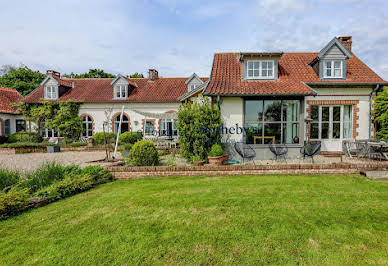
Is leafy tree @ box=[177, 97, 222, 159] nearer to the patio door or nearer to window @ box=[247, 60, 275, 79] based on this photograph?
window @ box=[247, 60, 275, 79]

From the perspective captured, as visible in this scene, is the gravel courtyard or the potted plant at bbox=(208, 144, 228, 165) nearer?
the potted plant at bbox=(208, 144, 228, 165)

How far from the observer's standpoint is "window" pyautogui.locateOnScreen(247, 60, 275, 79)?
42.2 feet

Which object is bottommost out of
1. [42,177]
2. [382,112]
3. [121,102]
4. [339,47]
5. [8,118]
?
[42,177]

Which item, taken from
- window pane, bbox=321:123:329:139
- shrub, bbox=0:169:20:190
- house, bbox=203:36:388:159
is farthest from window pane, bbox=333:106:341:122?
shrub, bbox=0:169:20:190

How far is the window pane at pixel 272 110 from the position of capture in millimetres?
11531

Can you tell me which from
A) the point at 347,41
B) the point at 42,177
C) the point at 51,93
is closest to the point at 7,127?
the point at 51,93

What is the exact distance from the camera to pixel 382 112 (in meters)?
12.1

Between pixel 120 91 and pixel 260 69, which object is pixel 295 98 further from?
pixel 120 91

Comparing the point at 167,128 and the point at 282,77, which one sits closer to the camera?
the point at 282,77

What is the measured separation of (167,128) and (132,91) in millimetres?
5635

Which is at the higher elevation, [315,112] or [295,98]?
[295,98]

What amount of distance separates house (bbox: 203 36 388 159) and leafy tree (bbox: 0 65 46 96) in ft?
118

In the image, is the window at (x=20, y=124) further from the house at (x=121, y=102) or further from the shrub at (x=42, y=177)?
the shrub at (x=42, y=177)

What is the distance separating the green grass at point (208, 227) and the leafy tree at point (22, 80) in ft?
129
